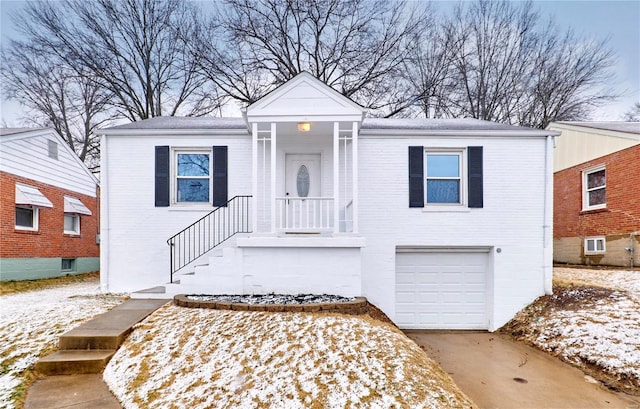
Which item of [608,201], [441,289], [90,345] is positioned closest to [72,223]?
[90,345]

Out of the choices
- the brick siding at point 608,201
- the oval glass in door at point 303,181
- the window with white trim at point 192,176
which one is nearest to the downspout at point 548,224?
the brick siding at point 608,201

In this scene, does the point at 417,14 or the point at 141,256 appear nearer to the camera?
the point at 141,256

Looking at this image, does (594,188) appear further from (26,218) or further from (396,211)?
A: (26,218)

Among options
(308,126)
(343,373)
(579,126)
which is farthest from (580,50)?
(343,373)

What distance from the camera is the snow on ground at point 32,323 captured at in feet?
13.1

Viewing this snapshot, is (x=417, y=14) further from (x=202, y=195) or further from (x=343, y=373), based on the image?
(x=343, y=373)

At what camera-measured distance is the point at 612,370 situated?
5.02 meters

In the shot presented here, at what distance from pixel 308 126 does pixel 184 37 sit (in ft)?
41.0

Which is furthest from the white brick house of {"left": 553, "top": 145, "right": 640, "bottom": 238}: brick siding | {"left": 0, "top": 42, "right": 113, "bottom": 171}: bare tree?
{"left": 0, "top": 42, "right": 113, "bottom": 171}: bare tree

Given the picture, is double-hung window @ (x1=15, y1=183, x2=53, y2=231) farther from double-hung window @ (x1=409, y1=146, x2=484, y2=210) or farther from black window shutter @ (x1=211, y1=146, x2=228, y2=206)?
double-hung window @ (x1=409, y1=146, x2=484, y2=210)

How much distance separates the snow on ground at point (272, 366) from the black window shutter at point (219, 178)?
3207 millimetres

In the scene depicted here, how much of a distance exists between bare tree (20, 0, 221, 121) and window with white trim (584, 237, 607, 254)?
15.8m

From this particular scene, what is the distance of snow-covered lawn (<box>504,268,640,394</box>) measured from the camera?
5.11m

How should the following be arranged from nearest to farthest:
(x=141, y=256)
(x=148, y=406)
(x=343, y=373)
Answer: (x=148, y=406)
(x=343, y=373)
(x=141, y=256)
